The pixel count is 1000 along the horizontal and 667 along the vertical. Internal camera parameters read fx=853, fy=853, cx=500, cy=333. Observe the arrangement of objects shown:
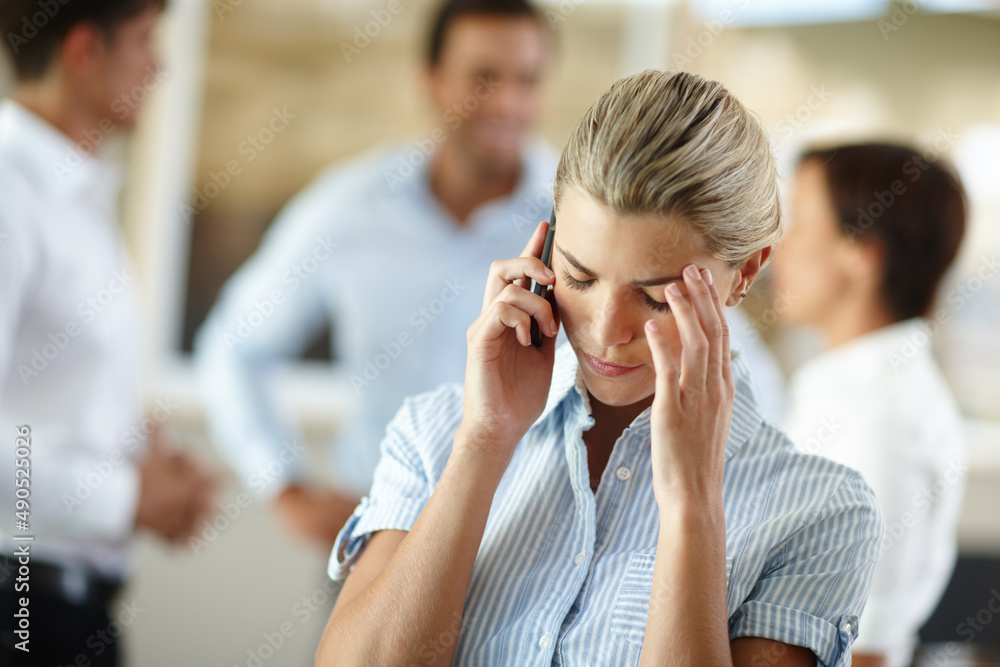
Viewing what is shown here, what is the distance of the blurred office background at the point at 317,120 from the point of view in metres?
3.30

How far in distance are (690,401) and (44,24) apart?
1.88 meters

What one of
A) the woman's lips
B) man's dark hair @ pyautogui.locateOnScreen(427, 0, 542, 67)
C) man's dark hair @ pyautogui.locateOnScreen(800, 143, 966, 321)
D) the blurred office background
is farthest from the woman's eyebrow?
the blurred office background

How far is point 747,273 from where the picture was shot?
4.02 feet

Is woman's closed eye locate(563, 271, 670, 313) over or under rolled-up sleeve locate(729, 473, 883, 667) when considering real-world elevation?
over

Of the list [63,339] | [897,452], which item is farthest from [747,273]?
[63,339]

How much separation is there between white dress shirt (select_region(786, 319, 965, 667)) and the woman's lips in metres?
0.88

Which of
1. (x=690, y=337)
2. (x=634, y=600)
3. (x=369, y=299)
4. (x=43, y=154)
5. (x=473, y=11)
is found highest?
(x=473, y=11)

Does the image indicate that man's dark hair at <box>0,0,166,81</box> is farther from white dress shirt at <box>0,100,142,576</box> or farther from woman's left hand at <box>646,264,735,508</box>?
woman's left hand at <box>646,264,735,508</box>

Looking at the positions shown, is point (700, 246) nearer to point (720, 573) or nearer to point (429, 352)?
Result: point (720, 573)

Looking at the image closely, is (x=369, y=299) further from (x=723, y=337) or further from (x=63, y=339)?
(x=723, y=337)

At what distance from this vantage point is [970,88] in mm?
3598

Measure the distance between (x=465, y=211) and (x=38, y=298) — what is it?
131cm

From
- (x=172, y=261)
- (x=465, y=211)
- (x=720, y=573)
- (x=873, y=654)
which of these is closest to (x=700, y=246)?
(x=720, y=573)

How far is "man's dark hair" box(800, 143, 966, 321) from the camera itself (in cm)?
199
